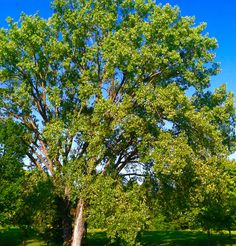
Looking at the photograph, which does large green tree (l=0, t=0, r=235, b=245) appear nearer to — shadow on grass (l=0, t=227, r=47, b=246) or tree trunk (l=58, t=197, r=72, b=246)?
tree trunk (l=58, t=197, r=72, b=246)

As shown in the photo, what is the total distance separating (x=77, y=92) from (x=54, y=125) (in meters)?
4.88

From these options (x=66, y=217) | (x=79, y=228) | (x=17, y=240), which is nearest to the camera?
(x=79, y=228)

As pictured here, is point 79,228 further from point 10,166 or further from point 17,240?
point 17,240

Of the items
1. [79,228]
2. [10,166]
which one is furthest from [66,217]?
[10,166]

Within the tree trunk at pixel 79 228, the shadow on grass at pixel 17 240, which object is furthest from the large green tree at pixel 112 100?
the shadow on grass at pixel 17 240

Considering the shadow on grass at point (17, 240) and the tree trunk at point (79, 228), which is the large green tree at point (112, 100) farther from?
the shadow on grass at point (17, 240)

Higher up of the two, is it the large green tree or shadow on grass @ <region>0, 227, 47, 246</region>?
the large green tree

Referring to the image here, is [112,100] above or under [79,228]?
above

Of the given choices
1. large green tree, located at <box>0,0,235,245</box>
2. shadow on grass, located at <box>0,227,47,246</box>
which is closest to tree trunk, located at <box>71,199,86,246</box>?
large green tree, located at <box>0,0,235,245</box>

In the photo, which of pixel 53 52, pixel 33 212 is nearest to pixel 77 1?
pixel 53 52

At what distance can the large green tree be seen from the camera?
28.1 meters

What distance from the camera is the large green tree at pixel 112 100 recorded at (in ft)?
92.1

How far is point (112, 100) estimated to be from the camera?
31.6 m

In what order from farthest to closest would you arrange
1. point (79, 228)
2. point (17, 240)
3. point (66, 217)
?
point (17, 240) → point (66, 217) → point (79, 228)
